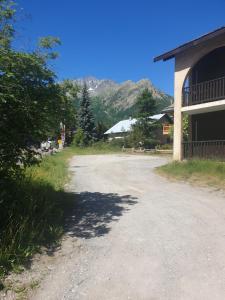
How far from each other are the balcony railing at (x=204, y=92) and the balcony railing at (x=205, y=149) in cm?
211

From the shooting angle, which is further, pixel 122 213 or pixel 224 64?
pixel 224 64

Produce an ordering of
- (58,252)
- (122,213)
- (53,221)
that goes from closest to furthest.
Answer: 1. (58,252)
2. (53,221)
3. (122,213)

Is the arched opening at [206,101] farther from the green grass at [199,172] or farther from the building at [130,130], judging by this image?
the building at [130,130]

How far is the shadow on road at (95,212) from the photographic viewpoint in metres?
6.75

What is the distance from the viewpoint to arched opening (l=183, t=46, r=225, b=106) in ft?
54.2

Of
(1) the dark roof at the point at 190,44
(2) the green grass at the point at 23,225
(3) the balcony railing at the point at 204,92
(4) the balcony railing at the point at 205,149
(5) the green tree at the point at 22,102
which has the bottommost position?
(2) the green grass at the point at 23,225

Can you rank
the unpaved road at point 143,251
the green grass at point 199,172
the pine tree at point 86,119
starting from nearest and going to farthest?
1. the unpaved road at point 143,251
2. the green grass at point 199,172
3. the pine tree at point 86,119

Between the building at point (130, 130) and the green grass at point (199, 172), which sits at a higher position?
the building at point (130, 130)

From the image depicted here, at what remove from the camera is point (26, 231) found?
5.88 meters

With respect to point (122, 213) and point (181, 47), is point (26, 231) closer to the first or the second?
point (122, 213)

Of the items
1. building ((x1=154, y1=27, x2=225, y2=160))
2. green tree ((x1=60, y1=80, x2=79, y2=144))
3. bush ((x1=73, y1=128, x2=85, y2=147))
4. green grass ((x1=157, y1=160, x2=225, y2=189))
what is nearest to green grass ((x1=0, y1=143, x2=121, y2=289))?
green tree ((x1=60, y1=80, x2=79, y2=144))

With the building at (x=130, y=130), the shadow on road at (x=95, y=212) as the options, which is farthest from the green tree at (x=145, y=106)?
the shadow on road at (x=95, y=212)

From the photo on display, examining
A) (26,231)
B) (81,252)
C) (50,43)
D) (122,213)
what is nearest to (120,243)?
(81,252)

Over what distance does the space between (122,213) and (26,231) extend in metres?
2.76
